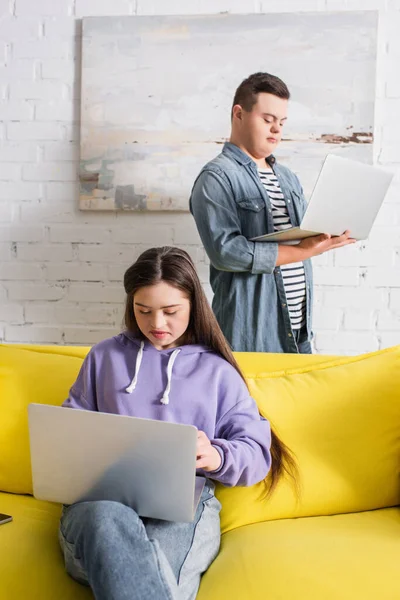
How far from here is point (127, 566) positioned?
1.14 metres

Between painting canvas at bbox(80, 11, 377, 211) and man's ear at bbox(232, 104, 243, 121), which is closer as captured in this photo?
man's ear at bbox(232, 104, 243, 121)

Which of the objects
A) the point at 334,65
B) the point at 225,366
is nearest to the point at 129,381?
the point at 225,366

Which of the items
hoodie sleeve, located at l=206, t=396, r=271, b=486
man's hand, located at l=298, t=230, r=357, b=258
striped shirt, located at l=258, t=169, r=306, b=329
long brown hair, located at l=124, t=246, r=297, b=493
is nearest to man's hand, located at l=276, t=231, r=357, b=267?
man's hand, located at l=298, t=230, r=357, b=258

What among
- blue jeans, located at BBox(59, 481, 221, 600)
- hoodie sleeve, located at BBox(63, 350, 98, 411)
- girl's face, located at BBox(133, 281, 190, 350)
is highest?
girl's face, located at BBox(133, 281, 190, 350)

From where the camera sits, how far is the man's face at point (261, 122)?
2.25 meters

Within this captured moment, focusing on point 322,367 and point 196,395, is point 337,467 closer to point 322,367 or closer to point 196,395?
point 322,367

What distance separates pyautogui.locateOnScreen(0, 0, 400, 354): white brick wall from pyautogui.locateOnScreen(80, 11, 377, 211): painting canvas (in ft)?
0.24

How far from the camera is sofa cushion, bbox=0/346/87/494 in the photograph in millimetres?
1614

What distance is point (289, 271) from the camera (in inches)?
90.7

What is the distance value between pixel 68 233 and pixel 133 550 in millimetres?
1895

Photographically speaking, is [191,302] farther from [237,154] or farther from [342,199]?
[237,154]

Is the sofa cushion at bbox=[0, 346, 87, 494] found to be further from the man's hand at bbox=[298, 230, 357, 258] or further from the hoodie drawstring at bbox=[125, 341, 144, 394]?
the man's hand at bbox=[298, 230, 357, 258]

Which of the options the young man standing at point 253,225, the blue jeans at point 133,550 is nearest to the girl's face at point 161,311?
the blue jeans at point 133,550

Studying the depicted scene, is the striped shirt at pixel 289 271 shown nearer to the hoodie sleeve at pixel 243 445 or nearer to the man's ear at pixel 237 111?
the man's ear at pixel 237 111
